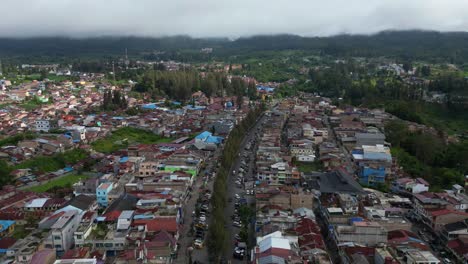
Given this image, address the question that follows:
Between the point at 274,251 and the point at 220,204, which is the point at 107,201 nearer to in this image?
the point at 220,204

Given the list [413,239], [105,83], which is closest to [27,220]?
[413,239]

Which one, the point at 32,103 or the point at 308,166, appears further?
the point at 32,103

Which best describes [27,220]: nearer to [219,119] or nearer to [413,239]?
[413,239]

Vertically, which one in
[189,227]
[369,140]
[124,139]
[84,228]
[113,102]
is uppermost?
[113,102]

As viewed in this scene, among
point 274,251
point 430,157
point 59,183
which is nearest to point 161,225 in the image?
point 274,251

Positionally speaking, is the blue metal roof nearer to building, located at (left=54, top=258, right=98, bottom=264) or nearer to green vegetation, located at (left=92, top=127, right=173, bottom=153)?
green vegetation, located at (left=92, top=127, right=173, bottom=153)
